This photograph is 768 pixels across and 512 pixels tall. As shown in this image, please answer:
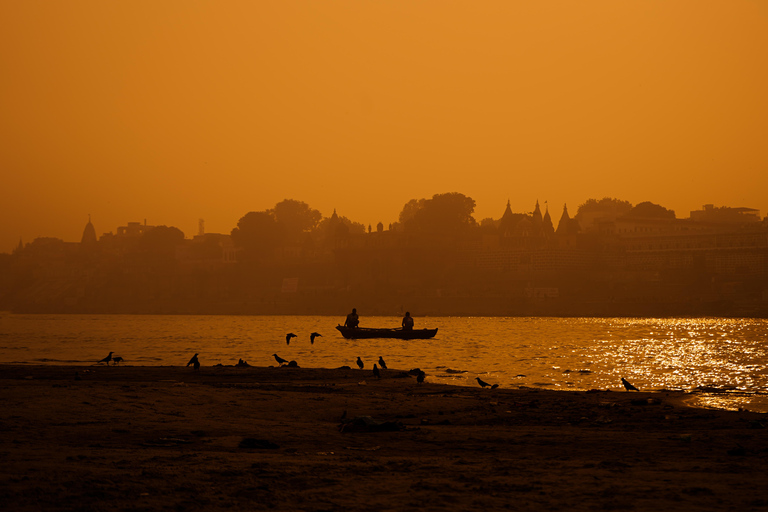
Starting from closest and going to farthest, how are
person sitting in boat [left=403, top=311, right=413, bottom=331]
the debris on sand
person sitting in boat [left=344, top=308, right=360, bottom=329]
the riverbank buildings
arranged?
the debris on sand
person sitting in boat [left=344, top=308, right=360, bottom=329]
person sitting in boat [left=403, top=311, right=413, bottom=331]
the riverbank buildings

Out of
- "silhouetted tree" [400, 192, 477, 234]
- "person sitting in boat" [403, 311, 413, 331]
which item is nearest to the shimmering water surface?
"person sitting in boat" [403, 311, 413, 331]

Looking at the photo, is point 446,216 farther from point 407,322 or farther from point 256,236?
point 407,322

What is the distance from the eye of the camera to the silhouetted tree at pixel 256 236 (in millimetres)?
162750

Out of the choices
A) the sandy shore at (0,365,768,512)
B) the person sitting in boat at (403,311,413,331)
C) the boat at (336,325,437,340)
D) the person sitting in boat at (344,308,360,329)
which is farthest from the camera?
the boat at (336,325,437,340)

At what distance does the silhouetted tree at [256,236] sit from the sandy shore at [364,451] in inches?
5684

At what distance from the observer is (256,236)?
536 feet

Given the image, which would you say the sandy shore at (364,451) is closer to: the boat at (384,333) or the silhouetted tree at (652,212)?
the boat at (384,333)

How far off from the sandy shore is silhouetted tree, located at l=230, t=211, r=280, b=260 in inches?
5684

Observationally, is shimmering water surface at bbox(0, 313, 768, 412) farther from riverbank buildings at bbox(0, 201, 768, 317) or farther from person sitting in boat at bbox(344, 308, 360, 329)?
riverbank buildings at bbox(0, 201, 768, 317)

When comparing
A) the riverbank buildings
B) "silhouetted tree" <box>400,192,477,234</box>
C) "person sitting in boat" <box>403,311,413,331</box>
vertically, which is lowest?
"person sitting in boat" <box>403,311,413,331</box>

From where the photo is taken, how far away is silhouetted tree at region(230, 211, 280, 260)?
163 metres

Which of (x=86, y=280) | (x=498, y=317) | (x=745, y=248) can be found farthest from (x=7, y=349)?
(x=86, y=280)

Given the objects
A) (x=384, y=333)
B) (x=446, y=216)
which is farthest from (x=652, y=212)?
(x=384, y=333)

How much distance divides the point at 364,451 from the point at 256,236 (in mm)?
153505
